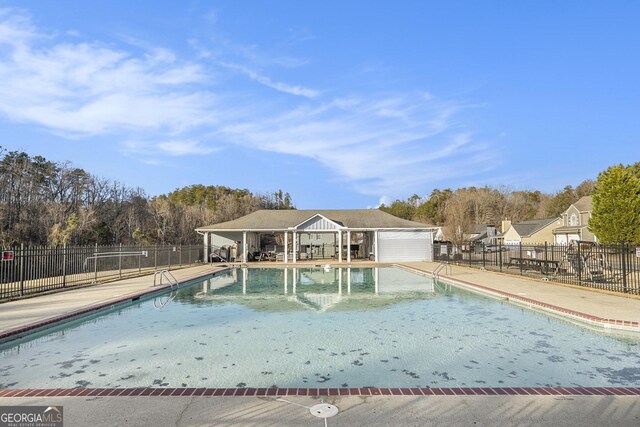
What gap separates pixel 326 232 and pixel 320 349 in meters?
25.0

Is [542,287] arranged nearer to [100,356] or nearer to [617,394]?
[617,394]

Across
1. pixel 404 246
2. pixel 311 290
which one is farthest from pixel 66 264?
pixel 404 246

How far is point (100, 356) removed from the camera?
683 cm

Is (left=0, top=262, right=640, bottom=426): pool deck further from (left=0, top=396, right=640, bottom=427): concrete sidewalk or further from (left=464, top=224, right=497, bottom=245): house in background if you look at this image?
(left=464, top=224, right=497, bottom=245): house in background

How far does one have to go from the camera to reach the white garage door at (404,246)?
102 ft

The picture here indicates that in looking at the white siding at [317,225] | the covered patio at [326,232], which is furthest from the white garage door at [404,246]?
the white siding at [317,225]

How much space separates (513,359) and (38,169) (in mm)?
45960

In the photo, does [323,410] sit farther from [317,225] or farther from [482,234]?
[482,234]

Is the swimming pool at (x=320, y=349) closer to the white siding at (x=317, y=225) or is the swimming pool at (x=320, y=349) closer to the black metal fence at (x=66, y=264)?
the black metal fence at (x=66, y=264)

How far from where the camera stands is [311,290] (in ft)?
52.2

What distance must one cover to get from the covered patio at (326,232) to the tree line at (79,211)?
25.3ft

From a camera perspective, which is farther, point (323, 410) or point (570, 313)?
point (570, 313)

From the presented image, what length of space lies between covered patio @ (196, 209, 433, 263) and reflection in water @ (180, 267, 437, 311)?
393 inches

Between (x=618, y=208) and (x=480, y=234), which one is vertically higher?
(x=618, y=208)
